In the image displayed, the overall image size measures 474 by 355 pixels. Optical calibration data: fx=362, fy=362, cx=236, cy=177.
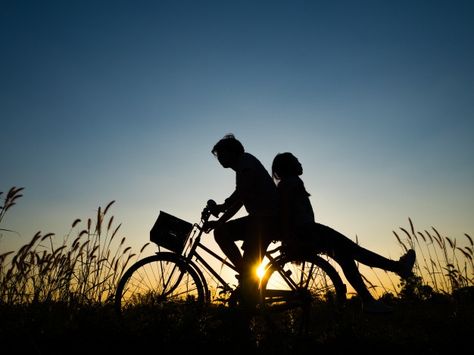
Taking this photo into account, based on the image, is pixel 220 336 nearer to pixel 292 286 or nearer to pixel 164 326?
pixel 164 326

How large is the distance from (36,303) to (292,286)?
3671 millimetres

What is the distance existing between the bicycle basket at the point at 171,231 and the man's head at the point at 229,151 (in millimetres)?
1073

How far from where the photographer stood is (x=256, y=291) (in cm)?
498

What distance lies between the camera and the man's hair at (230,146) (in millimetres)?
5406

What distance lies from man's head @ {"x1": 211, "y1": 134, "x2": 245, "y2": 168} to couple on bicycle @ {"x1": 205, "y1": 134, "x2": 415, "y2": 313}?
18 cm

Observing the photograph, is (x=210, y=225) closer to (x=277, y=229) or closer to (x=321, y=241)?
(x=277, y=229)

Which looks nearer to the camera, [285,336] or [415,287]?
[285,336]

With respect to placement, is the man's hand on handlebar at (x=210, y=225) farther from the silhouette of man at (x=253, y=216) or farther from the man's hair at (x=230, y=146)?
the man's hair at (x=230, y=146)

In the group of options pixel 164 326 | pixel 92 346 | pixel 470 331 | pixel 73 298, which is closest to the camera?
pixel 92 346

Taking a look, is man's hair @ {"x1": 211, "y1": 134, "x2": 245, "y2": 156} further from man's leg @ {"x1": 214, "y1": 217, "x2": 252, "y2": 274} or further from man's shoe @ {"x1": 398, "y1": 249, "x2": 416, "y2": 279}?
man's shoe @ {"x1": 398, "y1": 249, "x2": 416, "y2": 279}

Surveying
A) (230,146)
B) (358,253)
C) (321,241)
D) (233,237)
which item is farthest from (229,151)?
(358,253)

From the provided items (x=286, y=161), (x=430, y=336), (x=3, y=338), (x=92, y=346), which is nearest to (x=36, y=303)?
(x=3, y=338)

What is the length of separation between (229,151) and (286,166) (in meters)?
0.88

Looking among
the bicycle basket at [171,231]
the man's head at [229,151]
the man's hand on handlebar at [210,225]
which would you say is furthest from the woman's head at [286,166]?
the bicycle basket at [171,231]
